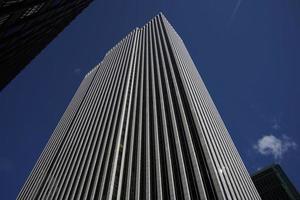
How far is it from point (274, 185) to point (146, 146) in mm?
104763

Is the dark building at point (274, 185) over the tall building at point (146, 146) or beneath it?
over

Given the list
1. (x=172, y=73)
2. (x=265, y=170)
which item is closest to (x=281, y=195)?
(x=265, y=170)

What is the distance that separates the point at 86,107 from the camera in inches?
3912

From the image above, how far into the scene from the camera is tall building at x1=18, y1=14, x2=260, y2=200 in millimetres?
47594

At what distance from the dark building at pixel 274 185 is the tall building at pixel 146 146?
77247 mm

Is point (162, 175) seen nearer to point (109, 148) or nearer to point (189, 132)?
point (189, 132)

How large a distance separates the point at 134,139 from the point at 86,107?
1644 inches

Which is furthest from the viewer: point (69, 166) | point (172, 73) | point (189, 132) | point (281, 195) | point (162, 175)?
point (281, 195)

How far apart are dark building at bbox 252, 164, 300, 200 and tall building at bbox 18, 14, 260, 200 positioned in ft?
253

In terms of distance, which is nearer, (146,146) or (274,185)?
(146,146)

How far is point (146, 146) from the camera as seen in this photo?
2275 inches

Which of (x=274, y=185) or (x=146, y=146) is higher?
(x=274, y=185)

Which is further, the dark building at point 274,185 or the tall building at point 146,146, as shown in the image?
the dark building at point 274,185

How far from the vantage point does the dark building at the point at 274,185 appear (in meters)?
133
